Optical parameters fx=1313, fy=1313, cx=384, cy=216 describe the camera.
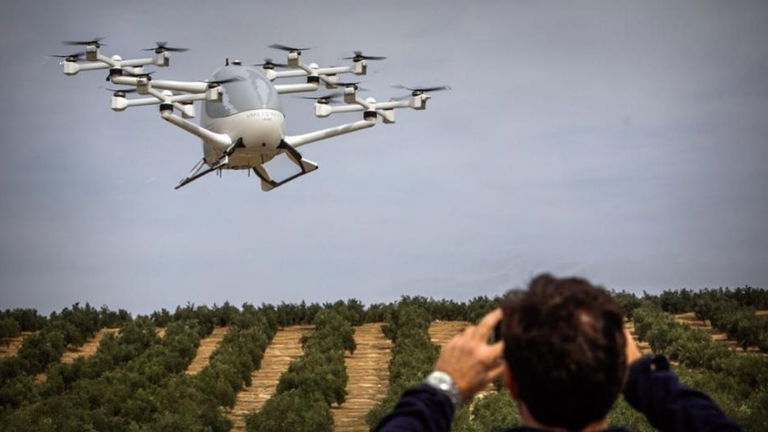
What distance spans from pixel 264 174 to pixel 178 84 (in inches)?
129

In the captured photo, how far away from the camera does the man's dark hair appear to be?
8.37 feet

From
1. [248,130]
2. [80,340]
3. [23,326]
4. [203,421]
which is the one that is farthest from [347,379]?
[23,326]

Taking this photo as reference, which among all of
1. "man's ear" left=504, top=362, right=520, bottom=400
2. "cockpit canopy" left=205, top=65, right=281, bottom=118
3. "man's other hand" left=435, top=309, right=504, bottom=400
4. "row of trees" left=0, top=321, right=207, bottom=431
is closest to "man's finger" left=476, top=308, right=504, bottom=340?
"man's other hand" left=435, top=309, right=504, bottom=400

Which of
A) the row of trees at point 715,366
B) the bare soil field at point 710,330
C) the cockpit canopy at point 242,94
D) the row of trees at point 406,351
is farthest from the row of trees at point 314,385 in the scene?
the bare soil field at point 710,330

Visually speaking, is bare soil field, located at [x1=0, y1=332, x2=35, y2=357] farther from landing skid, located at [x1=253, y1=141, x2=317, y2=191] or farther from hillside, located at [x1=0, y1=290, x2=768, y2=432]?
landing skid, located at [x1=253, y1=141, x2=317, y2=191]

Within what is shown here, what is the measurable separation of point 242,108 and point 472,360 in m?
27.6

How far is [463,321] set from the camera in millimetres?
34219

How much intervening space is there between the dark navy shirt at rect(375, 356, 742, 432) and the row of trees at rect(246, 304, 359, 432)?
1728 centimetres

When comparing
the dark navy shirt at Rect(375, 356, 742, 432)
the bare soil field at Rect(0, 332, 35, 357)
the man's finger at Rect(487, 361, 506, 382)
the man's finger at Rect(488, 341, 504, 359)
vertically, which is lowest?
the bare soil field at Rect(0, 332, 35, 357)

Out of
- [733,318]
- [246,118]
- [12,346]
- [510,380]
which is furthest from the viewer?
[12,346]

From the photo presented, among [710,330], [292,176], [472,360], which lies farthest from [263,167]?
[472,360]

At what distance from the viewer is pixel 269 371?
27953mm

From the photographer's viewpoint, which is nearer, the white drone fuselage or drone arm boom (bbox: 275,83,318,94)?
the white drone fuselage

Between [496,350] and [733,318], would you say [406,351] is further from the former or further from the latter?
[496,350]
